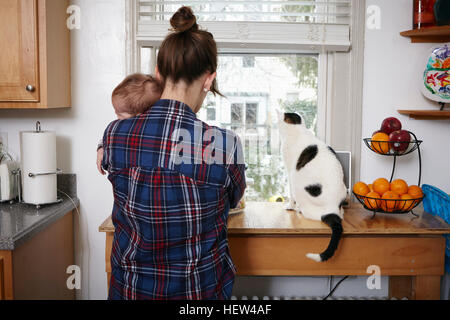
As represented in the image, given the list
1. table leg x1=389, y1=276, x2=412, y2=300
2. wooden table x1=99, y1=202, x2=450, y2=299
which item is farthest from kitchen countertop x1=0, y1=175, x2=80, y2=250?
table leg x1=389, y1=276, x2=412, y2=300

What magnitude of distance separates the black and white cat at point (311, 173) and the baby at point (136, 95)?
0.63 m

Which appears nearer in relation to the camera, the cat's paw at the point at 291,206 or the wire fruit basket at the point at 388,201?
the wire fruit basket at the point at 388,201

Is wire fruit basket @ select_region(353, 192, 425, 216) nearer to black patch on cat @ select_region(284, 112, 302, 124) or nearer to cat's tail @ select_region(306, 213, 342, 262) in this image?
cat's tail @ select_region(306, 213, 342, 262)

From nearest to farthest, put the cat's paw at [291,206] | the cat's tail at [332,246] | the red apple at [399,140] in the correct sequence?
the cat's tail at [332,246], the red apple at [399,140], the cat's paw at [291,206]

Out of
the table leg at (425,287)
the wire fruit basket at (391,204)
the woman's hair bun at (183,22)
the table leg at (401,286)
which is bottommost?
the table leg at (401,286)

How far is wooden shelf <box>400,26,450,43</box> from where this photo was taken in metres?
1.92

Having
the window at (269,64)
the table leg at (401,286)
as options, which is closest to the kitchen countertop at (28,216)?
the window at (269,64)

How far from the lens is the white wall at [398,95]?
208 cm

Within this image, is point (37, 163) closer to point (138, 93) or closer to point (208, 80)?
point (138, 93)

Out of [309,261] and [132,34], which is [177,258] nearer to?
[309,261]

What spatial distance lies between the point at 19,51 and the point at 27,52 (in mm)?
33

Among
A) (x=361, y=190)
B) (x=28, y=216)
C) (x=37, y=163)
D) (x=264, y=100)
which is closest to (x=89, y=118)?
(x=37, y=163)

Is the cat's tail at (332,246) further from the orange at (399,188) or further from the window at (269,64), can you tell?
the window at (269,64)

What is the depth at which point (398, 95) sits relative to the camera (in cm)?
212
